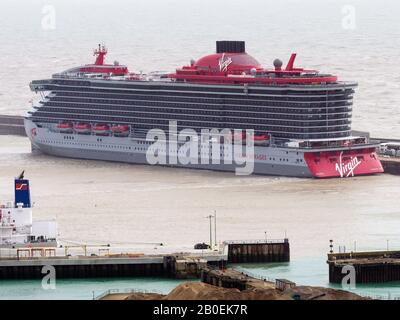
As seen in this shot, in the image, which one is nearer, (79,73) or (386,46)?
(79,73)

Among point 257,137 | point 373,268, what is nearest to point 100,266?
point 373,268

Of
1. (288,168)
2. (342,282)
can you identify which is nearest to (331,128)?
(288,168)

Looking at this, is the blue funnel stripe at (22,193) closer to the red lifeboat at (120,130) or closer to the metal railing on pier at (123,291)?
the metal railing on pier at (123,291)

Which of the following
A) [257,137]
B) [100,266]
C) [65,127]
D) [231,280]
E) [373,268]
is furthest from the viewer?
[65,127]

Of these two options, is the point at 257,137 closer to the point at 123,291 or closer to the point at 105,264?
the point at 105,264

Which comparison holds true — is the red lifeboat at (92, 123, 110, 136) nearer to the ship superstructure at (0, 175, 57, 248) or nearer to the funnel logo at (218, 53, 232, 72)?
the funnel logo at (218, 53, 232, 72)

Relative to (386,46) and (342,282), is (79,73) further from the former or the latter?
(386,46)

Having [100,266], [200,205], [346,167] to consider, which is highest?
[346,167]

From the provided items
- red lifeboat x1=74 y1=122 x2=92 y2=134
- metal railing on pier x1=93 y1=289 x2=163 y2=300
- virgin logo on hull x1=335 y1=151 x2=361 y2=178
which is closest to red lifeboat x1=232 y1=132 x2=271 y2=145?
virgin logo on hull x1=335 y1=151 x2=361 y2=178
